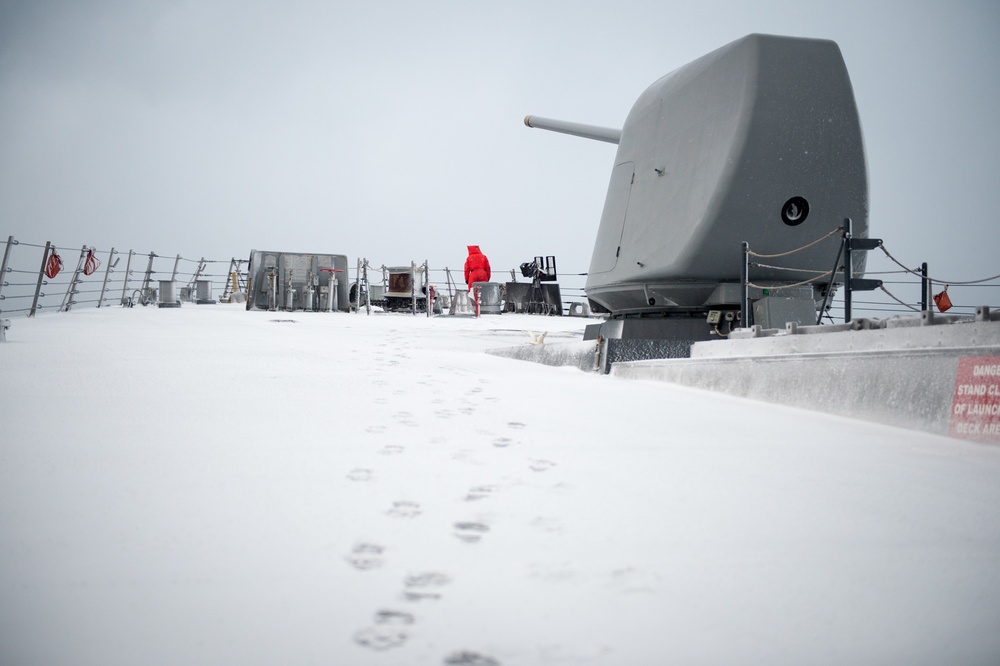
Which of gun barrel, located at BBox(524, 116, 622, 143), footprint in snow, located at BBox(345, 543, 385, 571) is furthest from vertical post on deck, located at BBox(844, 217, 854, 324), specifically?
footprint in snow, located at BBox(345, 543, 385, 571)

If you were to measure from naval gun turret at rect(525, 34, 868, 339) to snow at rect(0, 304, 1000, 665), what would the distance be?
234 centimetres

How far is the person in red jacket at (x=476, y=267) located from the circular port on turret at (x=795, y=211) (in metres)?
13.1

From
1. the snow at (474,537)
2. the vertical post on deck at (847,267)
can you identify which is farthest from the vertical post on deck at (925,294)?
the snow at (474,537)

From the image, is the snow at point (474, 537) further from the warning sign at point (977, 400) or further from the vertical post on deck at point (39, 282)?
the vertical post on deck at point (39, 282)

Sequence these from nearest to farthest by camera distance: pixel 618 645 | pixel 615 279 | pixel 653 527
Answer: pixel 618 645 → pixel 653 527 → pixel 615 279

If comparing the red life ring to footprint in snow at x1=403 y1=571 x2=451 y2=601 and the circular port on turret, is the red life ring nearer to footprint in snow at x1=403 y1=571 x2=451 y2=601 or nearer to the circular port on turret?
the circular port on turret

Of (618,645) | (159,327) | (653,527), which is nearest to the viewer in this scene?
(618,645)

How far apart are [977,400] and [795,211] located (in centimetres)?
269

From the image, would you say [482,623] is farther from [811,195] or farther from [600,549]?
[811,195]

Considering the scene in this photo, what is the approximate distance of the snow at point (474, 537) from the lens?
4.51 feet

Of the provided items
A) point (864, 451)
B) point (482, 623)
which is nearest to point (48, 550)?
point (482, 623)

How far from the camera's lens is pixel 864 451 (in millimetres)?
3115

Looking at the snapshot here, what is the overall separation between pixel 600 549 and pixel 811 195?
4.68 meters

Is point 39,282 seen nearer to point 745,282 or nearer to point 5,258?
point 5,258
